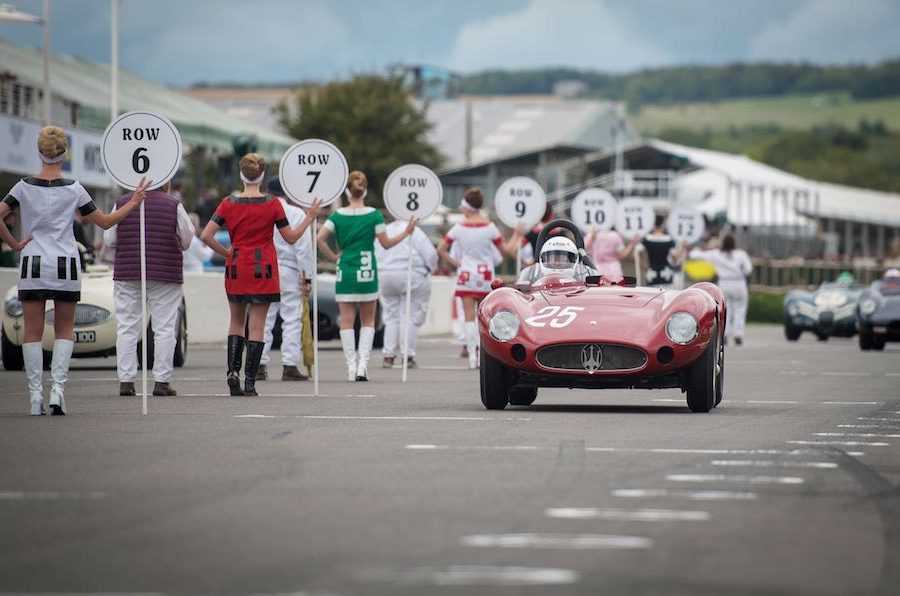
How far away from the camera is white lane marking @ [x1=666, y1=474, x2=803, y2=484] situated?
345 inches

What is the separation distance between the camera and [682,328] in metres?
13.0

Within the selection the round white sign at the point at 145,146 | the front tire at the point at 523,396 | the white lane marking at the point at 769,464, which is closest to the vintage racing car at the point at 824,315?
the front tire at the point at 523,396

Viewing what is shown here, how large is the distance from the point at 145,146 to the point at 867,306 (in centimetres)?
1747

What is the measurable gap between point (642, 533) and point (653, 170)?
68523 millimetres

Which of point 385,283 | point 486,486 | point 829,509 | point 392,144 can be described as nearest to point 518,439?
point 486,486

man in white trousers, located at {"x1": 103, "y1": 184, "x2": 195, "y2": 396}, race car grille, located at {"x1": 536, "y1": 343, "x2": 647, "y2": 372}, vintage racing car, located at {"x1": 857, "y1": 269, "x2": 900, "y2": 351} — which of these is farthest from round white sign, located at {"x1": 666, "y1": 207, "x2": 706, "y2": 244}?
race car grille, located at {"x1": 536, "y1": 343, "x2": 647, "y2": 372}

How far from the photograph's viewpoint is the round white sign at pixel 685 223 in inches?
1447

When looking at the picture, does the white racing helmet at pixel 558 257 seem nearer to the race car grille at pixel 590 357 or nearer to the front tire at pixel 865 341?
the race car grille at pixel 590 357

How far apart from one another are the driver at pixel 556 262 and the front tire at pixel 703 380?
7.07 feet

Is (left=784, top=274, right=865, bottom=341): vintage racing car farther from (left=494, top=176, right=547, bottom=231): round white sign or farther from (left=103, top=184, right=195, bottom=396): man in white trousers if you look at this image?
(left=103, top=184, right=195, bottom=396): man in white trousers

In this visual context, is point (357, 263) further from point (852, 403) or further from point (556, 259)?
point (852, 403)

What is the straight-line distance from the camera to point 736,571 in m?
6.20

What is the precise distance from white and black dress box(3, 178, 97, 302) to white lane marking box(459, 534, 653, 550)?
6.58 metres

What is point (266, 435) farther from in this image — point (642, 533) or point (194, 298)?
point (194, 298)
